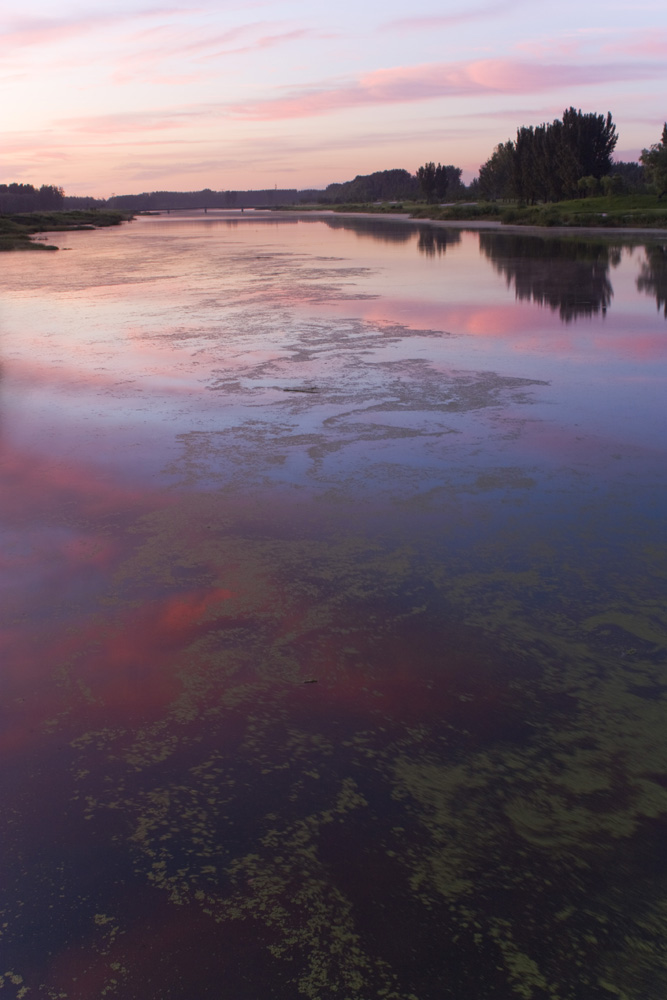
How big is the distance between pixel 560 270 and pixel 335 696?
21.6 meters

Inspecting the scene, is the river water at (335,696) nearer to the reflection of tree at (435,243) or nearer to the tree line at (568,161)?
the reflection of tree at (435,243)

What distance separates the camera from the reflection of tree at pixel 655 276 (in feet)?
56.2

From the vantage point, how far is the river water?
2502 mm

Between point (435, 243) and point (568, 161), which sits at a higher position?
point (568, 161)

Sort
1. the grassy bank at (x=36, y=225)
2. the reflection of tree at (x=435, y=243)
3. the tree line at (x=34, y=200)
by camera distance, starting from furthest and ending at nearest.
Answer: the tree line at (x=34, y=200), the grassy bank at (x=36, y=225), the reflection of tree at (x=435, y=243)

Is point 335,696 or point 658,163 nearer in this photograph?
point 335,696

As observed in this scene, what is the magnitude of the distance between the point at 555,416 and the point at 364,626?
15.5 ft

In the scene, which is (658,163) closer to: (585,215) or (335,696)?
(585,215)

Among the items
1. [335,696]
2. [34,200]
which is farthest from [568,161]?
[34,200]

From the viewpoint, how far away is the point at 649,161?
171 feet

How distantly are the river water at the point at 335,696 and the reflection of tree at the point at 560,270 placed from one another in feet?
27.1

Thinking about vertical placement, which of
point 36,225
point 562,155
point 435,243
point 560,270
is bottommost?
point 560,270

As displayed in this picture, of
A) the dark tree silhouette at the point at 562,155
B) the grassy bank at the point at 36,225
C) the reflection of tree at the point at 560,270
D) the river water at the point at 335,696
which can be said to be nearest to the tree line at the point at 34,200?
the grassy bank at the point at 36,225

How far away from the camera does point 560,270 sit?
894 inches
